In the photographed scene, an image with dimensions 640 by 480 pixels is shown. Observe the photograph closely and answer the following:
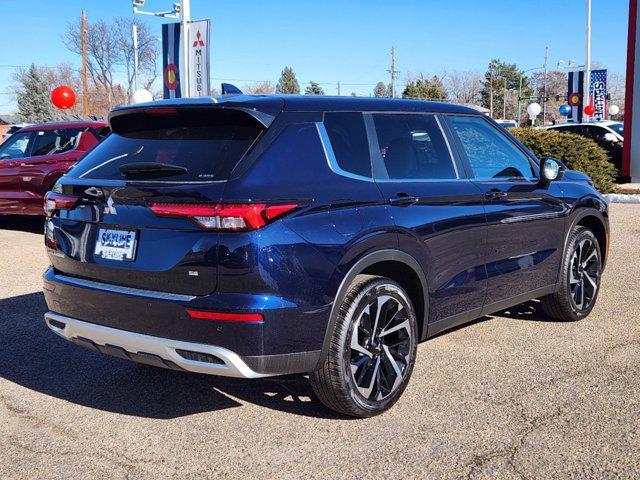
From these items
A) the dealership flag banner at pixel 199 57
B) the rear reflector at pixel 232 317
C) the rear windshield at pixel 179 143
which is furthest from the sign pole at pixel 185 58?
the rear reflector at pixel 232 317

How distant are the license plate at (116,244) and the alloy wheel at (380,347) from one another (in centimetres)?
122

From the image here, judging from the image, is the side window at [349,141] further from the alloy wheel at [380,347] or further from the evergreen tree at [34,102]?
the evergreen tree at [34,102]

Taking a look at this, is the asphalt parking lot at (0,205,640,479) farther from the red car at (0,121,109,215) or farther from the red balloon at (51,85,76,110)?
the red balloon at (51,85,76,110)

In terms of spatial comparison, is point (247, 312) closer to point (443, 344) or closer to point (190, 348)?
point (190, 348)

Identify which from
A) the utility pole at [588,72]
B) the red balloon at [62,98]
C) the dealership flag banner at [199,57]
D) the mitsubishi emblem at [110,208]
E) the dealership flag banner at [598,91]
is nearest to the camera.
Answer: the mitsubishi emblem at [110,208]

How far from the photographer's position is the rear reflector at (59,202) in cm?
384

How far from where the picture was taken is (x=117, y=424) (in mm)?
3885

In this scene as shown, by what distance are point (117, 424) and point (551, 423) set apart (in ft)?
7.79

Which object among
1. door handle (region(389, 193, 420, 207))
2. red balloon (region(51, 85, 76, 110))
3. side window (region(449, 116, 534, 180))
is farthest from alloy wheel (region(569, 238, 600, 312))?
red balloon (region(51, 85, 76, 110))

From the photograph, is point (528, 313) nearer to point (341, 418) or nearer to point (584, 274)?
point (584, 274)

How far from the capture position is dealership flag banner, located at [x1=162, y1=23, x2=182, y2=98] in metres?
16.1

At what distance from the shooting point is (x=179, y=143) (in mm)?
3686

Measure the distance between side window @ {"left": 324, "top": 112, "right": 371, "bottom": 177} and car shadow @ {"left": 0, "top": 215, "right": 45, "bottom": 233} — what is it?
30.4 feet

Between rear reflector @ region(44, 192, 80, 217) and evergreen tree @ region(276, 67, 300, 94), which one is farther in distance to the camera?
evergreen tree @ region(276, 67, 300, 94)
